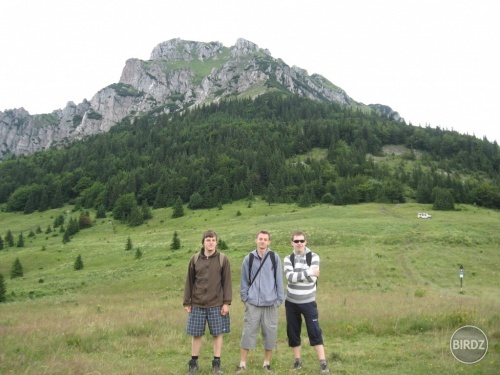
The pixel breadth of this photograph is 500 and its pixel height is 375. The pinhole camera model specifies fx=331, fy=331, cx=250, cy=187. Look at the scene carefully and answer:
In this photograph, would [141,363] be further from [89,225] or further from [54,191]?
[54,191]

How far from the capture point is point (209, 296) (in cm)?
780

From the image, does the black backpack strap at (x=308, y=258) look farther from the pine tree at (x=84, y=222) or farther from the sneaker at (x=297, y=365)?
the pine tree at (x=84, y=222)

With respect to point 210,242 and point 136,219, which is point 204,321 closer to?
point 210,242

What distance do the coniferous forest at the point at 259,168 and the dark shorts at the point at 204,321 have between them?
3039 inches

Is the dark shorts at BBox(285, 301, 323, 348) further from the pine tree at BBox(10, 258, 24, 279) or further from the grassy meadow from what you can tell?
the pine tree at BBox(10, 258, 24, 279)

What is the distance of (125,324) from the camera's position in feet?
40.4

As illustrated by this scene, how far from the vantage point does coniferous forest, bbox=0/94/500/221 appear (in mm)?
94125

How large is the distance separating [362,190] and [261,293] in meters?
86.8

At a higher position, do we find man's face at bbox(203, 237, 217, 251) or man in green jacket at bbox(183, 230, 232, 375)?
man's face at bbox(203, 237, 217, 251)

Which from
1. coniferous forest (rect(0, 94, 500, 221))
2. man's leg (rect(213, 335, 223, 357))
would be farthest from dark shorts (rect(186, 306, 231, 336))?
coniferous forest (rect(0, 94, 500, 221))

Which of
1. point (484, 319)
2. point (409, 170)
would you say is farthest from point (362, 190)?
point (484, 319)

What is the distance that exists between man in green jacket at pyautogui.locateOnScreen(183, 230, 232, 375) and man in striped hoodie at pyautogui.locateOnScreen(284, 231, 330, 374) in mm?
1494

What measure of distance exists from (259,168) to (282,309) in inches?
3856

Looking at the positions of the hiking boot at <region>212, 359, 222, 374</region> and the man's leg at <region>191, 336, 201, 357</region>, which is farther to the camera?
the man's leg at <region>191, 336, 201, 357</region>
